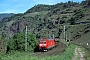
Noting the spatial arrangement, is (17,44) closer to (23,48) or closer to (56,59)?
(23,48)

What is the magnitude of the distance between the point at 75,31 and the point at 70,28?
45.9 feet

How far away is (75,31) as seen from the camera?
550 feet

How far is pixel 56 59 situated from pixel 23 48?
3216 centimetres

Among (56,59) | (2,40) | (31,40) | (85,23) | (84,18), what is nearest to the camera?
(56,59)

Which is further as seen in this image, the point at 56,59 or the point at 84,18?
the point at 84,18

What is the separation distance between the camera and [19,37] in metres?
63.3

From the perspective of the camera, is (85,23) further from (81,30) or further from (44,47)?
(44,47)

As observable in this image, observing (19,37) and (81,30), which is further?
(81,30)

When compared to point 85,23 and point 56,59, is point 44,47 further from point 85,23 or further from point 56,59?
point 85,23

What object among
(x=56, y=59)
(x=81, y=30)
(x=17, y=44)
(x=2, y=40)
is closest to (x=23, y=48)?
(x=17, y=44)

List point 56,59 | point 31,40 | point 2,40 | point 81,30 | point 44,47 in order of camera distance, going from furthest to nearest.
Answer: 1. point 81,30
2. point 2,40
3. point 31,40
4. point 44,47
5. point 56,59

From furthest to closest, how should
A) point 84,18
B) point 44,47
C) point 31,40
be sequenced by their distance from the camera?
1. point 84,18
2. point 31,40
3. point 44,47

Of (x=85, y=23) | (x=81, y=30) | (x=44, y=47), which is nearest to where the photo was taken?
(x=44, y=47)

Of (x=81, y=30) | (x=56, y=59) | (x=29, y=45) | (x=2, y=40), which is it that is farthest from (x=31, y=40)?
(x=81, y=30)
